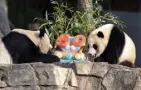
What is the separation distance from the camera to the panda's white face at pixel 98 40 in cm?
762

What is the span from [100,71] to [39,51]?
1579 mm

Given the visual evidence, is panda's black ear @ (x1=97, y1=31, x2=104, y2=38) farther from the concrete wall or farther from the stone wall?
the concrete wall

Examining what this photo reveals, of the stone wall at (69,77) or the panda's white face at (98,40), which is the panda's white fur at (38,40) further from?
the stone wall at (69,77)

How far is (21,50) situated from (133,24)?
6.45m

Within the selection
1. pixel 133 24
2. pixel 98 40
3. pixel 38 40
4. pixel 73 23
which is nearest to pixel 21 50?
pixel 38 40

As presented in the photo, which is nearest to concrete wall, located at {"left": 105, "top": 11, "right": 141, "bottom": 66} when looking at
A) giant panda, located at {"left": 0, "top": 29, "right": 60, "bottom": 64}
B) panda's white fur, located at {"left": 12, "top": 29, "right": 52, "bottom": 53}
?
panda's white fur, located at {"left": 12, "top": 29, "right": 52, "bottom": 53}

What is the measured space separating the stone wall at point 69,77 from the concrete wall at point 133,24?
22.8ft

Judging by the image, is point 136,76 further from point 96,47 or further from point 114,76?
point 96,47

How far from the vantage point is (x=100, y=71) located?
19.6 feet

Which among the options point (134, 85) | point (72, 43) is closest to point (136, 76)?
point (134, 85)

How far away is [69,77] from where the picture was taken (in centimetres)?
588

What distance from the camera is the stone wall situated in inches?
227

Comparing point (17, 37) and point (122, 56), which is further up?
point (17, 37)

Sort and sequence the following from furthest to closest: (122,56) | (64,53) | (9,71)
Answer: (122,56) → (64,53) → (9,71)
